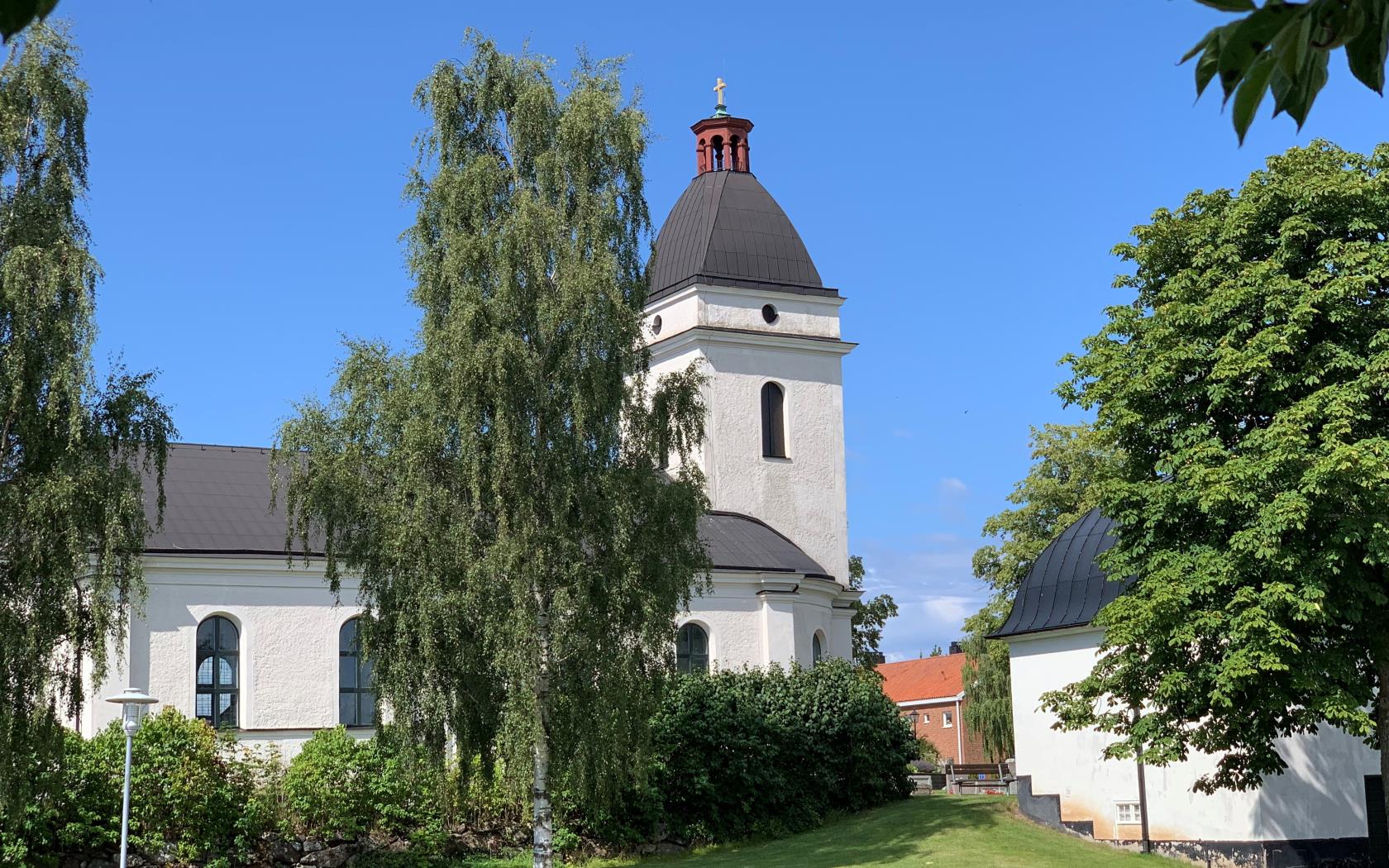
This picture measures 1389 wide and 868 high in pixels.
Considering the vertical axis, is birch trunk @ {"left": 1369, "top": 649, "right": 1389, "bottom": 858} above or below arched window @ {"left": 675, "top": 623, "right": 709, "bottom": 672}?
below

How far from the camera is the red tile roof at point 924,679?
78.4 metres

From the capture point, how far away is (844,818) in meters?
33.4

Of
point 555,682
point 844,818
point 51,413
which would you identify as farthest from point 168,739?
point 844,818

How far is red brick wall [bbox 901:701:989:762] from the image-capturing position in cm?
7400

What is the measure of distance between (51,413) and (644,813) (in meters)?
15.7

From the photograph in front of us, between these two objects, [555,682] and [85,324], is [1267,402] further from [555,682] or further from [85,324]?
[85,324]

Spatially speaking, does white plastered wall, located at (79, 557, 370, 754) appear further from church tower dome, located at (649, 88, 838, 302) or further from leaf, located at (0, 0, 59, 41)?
leaf, located at (0, 0, 59, 41)

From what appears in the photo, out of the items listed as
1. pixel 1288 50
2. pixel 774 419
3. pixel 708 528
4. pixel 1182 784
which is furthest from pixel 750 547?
pixel 1288 50

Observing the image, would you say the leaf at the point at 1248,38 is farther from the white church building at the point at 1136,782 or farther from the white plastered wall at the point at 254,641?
the white plastered wall at the point at 254,641

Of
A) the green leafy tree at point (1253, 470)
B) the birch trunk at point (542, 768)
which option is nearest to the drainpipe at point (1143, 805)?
the green leafy tree at point (1253, 470)

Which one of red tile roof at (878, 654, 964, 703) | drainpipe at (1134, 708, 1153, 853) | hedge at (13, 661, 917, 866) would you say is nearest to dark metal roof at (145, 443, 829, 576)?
hedge at (13, 661, 917, 866)

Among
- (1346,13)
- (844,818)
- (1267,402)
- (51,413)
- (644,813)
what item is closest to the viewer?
(1346,13)

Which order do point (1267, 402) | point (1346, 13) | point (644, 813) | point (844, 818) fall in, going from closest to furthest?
point (1346, 13) < point (1267, 402) < point (644, 813) < point (844, 818)

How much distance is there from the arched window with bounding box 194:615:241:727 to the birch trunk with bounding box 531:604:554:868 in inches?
395
